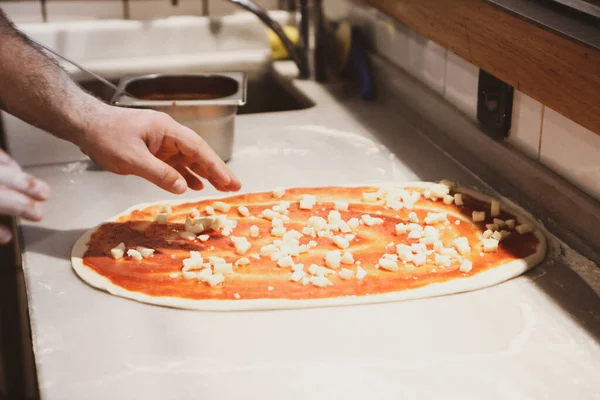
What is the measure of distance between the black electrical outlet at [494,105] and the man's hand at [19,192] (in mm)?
834

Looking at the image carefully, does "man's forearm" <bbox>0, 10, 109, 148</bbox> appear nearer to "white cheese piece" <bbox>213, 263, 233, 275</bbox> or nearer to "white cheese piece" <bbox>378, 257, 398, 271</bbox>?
"white cheese piece" <bbox>213, 263, 233, 275</bbox>

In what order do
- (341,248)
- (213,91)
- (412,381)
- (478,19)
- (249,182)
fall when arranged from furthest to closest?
(213,91)
(249,182)
(478,19)
(341,248)
(412,381)

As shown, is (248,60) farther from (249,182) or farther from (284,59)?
(249,182)

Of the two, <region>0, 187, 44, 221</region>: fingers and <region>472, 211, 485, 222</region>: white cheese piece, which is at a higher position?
<region>0, 187, 44, 221</region>: fingers

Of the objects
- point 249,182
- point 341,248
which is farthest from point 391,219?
point 249,182

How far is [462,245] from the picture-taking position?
1.15 meters

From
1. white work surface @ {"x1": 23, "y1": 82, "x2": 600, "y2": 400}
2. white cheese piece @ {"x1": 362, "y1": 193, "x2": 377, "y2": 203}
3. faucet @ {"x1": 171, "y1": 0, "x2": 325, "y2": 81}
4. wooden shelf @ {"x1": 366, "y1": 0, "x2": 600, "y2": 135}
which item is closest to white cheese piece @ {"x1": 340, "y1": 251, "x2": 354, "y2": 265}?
white work surface @ {"x1": 23, "y1": 82, "x2": 600, "y2": 400}

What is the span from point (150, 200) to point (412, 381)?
2.27ft

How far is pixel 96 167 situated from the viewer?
1537 millimetres

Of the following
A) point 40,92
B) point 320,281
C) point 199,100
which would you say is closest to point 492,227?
point 320,281

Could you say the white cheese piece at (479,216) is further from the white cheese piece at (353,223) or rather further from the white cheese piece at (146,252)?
the white cheese piece at (146,252)

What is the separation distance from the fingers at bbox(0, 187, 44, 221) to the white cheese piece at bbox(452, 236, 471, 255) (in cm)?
61

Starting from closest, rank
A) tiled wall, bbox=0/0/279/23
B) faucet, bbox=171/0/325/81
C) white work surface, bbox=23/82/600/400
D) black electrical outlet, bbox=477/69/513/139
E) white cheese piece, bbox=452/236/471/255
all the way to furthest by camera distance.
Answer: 1. white work surface, bbox=23/82/600/400
2. white cheese piece, bbox=452/236/471/255
3. black electrical outlet, bbox=477/69/513/139
4. faucet, bbox=171/0/325/81
5. tiled wall, bbox=0/0/279/23

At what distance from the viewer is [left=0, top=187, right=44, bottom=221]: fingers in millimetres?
895
